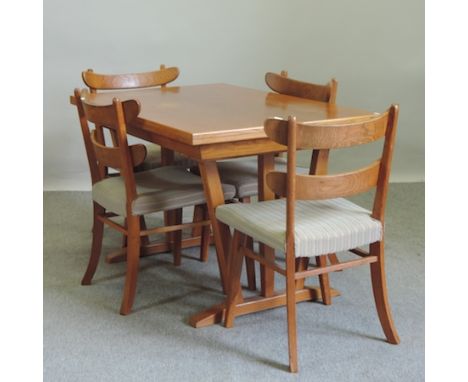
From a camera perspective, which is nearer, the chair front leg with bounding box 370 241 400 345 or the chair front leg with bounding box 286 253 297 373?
the chair front leg with bounding box 286 253 297 373

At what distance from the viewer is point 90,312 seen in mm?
2863

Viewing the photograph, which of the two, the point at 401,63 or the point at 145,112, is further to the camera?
the point at 401,63

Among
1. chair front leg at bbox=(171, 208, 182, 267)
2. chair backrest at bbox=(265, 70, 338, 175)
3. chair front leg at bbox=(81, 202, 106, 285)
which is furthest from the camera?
chair front leg at bbox=(171, 208, 182, 267)

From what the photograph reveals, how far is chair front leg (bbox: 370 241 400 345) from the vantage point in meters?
2.52

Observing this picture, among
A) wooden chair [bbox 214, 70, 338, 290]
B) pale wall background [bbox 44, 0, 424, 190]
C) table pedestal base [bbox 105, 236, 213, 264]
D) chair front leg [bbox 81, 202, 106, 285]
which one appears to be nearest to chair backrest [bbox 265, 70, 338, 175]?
wooden chair [bbox 214, 70, 338, 290]

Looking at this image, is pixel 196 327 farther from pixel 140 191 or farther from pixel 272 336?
pixel 140 191

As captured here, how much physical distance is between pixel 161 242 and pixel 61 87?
5.06ft

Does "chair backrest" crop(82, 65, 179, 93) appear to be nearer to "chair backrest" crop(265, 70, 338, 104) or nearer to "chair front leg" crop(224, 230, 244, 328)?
"chair backrest" crop(265, 70, 338, 104)

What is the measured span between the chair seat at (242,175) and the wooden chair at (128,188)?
0.06 m

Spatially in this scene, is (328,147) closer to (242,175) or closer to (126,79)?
(242,175)

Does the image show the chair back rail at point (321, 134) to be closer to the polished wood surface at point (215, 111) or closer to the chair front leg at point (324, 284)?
the polished wood surface at point (215, 111)

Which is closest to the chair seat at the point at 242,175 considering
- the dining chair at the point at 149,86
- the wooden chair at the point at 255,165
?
the wooden chair at the point at 255,165

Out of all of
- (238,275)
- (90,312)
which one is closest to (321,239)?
(238,275)

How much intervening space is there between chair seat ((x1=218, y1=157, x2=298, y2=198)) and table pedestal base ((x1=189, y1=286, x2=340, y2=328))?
1.52 feet
